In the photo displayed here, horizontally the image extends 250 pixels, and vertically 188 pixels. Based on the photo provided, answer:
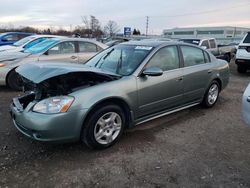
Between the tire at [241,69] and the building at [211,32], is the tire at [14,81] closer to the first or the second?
the tire at [241,69]

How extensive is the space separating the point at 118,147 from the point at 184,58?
229cm

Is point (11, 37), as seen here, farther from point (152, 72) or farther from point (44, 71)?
point (152, 72)

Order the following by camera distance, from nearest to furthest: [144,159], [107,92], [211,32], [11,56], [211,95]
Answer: [144,159] < [107,92] < [211,95] < [11,56] < [211,32]

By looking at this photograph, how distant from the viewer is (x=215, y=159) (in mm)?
3809

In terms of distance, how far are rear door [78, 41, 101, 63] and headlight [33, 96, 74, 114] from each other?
485 cm

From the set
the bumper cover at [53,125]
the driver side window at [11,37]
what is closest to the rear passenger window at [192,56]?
the bumper cover at [53,125]

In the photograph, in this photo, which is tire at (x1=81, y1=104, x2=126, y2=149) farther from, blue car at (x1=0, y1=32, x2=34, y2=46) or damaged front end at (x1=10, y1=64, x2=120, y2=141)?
blue car at (x1=0, y1=32, x2=34, y2=46)

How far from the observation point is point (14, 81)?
7.42m

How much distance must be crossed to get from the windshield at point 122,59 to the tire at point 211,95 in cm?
203

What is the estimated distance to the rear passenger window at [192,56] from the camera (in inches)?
209

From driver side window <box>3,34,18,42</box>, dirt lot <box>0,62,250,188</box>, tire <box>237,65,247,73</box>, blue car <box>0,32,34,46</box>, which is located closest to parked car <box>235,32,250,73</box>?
tire <box>237,65,247,73</box>

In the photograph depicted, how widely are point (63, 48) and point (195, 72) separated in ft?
14.6

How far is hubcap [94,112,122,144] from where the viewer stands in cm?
392

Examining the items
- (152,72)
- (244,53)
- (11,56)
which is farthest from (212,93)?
(244,53)
